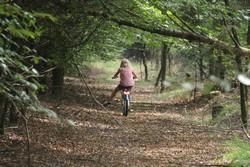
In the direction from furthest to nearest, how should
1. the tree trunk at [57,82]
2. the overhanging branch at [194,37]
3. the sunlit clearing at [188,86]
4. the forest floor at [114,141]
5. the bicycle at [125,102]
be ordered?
the tree trunk at [57,82], the bicycle at [125,102], the forest floor at [114,141], the overhanging branch at [194,37], the sunlit clearing at [188,86]

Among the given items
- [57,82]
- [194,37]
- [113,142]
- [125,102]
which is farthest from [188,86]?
[57,82]

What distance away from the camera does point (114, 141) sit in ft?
36.6

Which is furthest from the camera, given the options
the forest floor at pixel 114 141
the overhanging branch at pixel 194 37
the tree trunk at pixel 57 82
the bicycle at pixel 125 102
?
the tree trunk at pixel 57 82

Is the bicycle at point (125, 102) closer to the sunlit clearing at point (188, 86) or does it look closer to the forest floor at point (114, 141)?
the forest floor at point (114, 141)

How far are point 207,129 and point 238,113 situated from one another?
55.3 inches

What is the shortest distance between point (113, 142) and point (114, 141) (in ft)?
0.44

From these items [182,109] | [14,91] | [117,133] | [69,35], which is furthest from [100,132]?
[14,91]

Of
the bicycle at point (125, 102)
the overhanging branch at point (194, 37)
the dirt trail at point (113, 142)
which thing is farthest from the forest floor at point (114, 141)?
the overhanging branch at point (194, 37)

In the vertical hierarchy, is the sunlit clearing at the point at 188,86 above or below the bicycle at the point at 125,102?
above

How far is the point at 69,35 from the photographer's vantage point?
9.08m

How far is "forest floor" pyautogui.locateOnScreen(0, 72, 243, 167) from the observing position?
29.0ft

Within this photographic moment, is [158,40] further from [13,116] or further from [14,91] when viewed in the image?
[14,91]

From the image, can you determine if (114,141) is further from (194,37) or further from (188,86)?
(188,86)

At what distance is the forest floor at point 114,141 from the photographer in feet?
29.0
